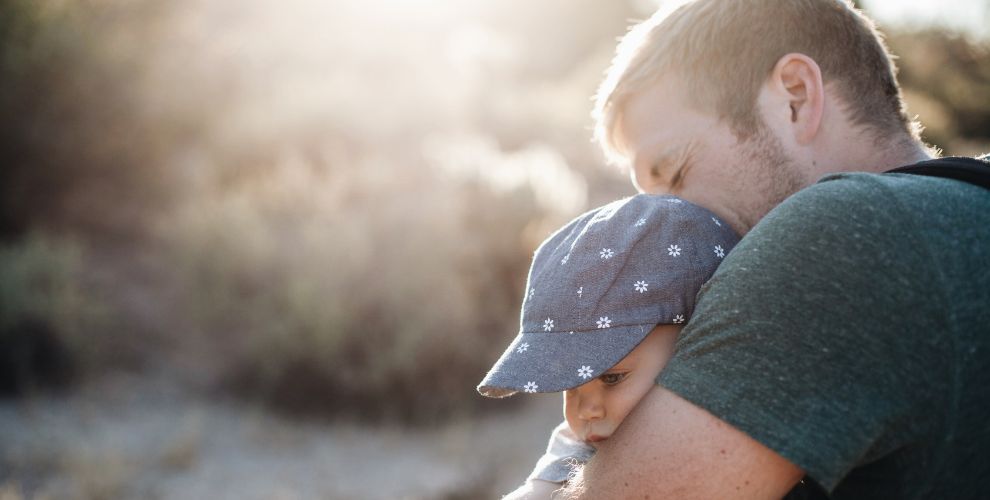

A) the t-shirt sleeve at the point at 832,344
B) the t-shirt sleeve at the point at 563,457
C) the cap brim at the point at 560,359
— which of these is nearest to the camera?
the t-shirt sleeve at the point at 832,344

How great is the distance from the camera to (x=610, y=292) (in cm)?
153

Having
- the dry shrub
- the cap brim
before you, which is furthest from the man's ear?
the dry shrub

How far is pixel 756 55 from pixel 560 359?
2.83 ft

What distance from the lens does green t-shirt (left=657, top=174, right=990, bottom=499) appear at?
1123 mm

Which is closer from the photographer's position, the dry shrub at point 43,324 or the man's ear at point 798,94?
the man's ear at point 798,94

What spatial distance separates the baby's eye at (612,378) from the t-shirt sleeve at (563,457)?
236mm

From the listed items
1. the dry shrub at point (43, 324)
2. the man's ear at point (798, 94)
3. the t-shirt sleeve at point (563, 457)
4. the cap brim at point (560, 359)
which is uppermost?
the dry shrub at point (43, 324)

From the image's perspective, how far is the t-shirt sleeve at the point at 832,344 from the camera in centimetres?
112

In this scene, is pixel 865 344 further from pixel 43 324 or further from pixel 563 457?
pixel 43 324

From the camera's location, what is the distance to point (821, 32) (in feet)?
6.18

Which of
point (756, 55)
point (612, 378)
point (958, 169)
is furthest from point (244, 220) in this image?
point (958, 169)

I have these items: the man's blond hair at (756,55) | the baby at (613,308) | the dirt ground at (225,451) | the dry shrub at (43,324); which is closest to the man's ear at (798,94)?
the man's blond hair at (756,55)

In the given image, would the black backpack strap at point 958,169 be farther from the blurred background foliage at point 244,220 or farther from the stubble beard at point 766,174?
the blurred background foliage at point 244,220

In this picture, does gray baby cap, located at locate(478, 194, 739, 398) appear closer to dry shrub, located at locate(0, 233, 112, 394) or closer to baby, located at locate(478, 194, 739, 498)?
baby, located at locate(478, 194, 739, 498)
